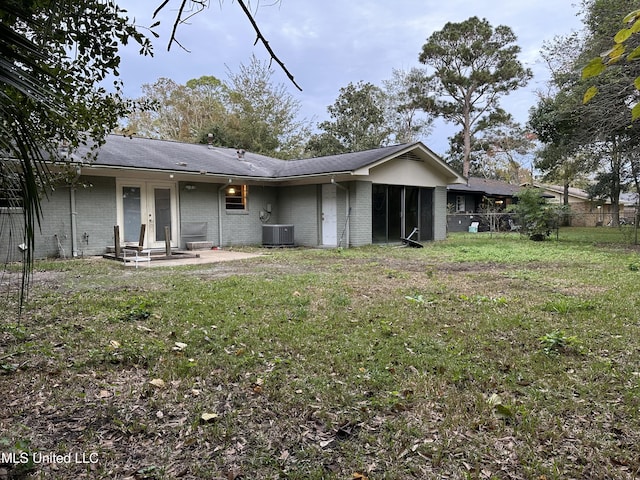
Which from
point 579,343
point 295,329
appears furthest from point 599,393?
point 295,329

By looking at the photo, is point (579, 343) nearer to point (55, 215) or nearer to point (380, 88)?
point (55, 215)

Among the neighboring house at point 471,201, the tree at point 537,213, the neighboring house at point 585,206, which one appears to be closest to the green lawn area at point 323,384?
the tree at point 537,213

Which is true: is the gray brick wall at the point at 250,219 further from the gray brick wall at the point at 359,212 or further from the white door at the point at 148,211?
the gray brick wall at the point at 359,212

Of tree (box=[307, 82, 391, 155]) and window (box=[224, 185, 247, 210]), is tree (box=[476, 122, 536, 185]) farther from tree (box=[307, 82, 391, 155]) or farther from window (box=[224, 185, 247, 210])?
window (box=[224, 185, 247, 210])

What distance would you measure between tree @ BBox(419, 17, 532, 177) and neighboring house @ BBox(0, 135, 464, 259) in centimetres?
1642

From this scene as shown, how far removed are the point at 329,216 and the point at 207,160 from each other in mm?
4470

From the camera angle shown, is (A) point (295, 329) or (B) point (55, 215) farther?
(B) point (55, 215)

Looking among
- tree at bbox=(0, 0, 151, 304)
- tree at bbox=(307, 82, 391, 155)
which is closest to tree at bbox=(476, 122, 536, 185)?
tree at bbox=(307, 82, 391, 155)

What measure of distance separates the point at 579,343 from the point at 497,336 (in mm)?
643

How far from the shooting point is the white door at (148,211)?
11.4 meters

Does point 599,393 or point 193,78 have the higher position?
point 193,78

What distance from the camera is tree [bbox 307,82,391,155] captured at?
102ft

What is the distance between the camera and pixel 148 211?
38.8 feet

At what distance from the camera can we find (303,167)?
47.4 ft
